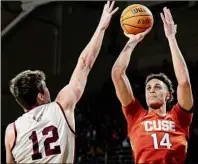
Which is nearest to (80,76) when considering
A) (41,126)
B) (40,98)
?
(40,98)

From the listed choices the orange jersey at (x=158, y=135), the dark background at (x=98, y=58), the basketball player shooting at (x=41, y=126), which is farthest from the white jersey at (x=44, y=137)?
the dark background at (x=98, y=58)

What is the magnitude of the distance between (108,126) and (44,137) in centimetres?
588

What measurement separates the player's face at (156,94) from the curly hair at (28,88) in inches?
39.2

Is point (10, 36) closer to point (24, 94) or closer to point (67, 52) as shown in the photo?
point (67, 52)

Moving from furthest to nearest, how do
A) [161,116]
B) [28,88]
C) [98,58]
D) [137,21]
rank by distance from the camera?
1. [98,58]
2. [137,21]
3. [161,116]
4. [28,88]

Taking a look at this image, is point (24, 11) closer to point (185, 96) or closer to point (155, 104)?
point (155, 104)

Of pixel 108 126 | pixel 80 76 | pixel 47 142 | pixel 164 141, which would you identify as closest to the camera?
pixel 47 142

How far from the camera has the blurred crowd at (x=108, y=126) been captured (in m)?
7.78

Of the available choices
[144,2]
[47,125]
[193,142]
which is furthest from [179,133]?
[144,2]

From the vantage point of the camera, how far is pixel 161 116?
3555 millimetres

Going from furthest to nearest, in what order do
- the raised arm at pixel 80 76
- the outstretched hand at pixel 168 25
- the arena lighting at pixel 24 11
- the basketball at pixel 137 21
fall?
the arena lighting at pixel 24 11
the basketball at pixel 137 21
the outstretched hand at pixel 168 25
the raised arm at pixel 80 76

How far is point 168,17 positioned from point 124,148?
4.63m

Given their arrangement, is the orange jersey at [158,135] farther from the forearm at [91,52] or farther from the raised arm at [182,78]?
the forearm at [91,52]

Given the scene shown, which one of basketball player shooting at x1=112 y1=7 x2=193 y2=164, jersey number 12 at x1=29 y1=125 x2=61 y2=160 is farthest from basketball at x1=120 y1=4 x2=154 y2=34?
jersey number 12 at x1=29 y1=125 x2=61 y2=160
